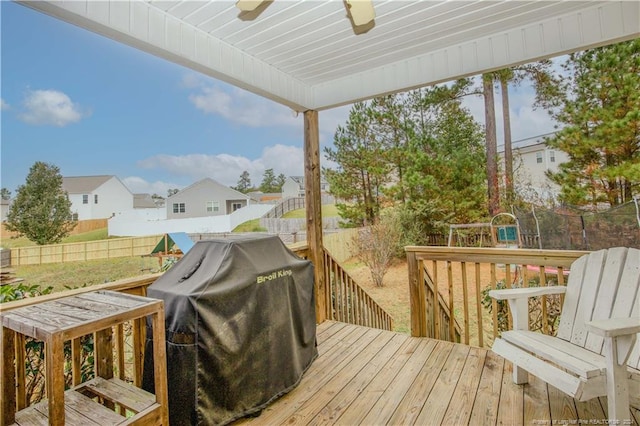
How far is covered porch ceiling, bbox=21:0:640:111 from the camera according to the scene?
1944 millimetres

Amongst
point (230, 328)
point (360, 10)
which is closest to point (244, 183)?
point (230, 328)

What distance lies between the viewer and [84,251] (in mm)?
2441

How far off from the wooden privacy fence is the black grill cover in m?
0.93

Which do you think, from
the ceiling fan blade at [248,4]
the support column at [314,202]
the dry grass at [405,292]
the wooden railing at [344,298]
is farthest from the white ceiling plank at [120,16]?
the dry grass at [405,292]

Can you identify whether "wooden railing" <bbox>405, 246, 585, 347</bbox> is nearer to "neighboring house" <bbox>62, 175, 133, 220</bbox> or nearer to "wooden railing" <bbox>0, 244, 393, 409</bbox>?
"wooden railing" <bbox>0, 244, 393, 409</bbox>

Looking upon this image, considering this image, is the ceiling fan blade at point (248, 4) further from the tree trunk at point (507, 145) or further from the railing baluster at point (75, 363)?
the tree trunk at point (507, 145)

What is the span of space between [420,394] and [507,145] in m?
4.76

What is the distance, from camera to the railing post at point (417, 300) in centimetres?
303

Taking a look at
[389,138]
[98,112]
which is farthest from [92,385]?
[389,138]

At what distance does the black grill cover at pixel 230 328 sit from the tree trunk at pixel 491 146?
4.05m

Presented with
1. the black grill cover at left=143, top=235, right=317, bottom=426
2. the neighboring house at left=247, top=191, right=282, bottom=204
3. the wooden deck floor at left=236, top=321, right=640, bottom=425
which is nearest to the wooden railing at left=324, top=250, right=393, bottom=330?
the wooden deck floor at left=236, top=321, right=640, bottom=425

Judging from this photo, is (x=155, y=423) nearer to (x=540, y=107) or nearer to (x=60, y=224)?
(x=60, y=224)

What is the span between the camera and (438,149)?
6348 millimetres

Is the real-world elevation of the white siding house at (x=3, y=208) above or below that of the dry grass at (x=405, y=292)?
above
